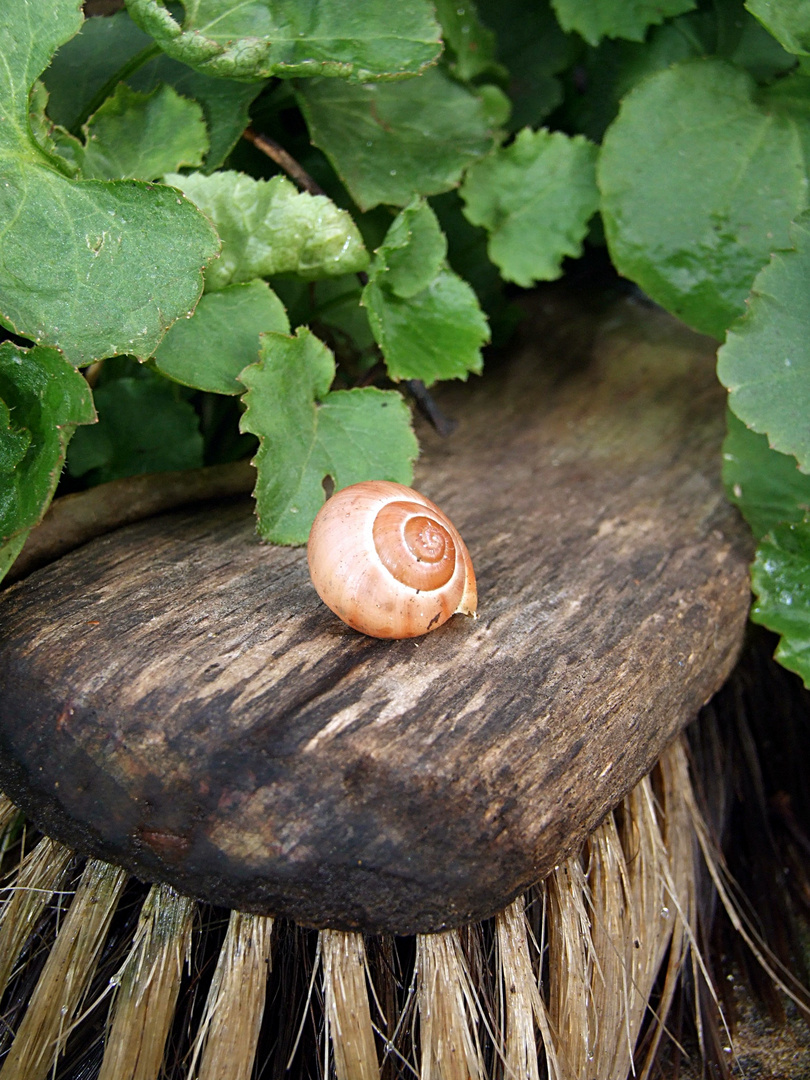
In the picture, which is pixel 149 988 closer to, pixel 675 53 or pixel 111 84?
pixel 111 84

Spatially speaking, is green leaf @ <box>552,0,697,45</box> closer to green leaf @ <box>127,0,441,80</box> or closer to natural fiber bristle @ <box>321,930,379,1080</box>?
green leaf @ <box>127,0,441,80</box>

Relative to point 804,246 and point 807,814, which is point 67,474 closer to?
point 804,246

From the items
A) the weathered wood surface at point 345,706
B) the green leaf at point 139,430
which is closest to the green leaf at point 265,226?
the green leaf at point 139,430

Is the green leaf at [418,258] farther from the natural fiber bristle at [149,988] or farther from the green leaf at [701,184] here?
the natural fiber bristle at [149,988]

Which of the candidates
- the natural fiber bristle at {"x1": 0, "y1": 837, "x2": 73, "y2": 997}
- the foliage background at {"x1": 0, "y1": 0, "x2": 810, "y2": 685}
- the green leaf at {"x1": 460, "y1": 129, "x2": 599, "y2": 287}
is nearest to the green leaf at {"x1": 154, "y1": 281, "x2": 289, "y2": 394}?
the foliage background at {"x1": 0, "y1": 0, "x2": 810, "y2": 685}

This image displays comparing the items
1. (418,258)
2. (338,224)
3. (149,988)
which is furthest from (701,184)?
(149,988)

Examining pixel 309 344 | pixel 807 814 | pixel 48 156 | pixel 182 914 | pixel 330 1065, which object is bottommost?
pixel 807 814

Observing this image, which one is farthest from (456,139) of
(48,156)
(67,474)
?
(67,474)
